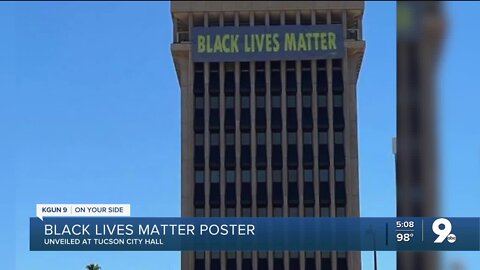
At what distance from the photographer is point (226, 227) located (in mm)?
28266

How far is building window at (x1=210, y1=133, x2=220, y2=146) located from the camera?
10262 cm

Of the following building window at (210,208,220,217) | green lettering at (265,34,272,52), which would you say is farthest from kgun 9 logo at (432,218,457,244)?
green lettering at (265,34,272,52)

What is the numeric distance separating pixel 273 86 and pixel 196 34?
12.1m

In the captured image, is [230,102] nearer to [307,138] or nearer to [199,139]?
[199,139]

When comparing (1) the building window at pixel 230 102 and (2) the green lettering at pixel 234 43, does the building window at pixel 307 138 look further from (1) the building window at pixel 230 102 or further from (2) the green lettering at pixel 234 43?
(2) the green lettering at pixel 234 43

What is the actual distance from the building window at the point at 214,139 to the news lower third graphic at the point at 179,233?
2840 inches

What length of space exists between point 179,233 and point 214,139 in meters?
75.7

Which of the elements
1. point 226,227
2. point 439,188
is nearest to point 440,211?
point 439,188

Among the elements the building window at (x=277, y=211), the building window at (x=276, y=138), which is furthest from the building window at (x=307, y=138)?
the building window at (x=277, y=211)

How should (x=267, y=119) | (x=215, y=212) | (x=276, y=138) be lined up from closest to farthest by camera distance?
(x=215, y=212) < (x=276, y=138) < (x=267, y=119)

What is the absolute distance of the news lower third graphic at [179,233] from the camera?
2562 cm

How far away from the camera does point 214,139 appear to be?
102625 mm

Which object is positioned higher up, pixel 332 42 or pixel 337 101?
pixel 332 42

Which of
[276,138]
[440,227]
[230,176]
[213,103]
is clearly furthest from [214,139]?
[440,227]
